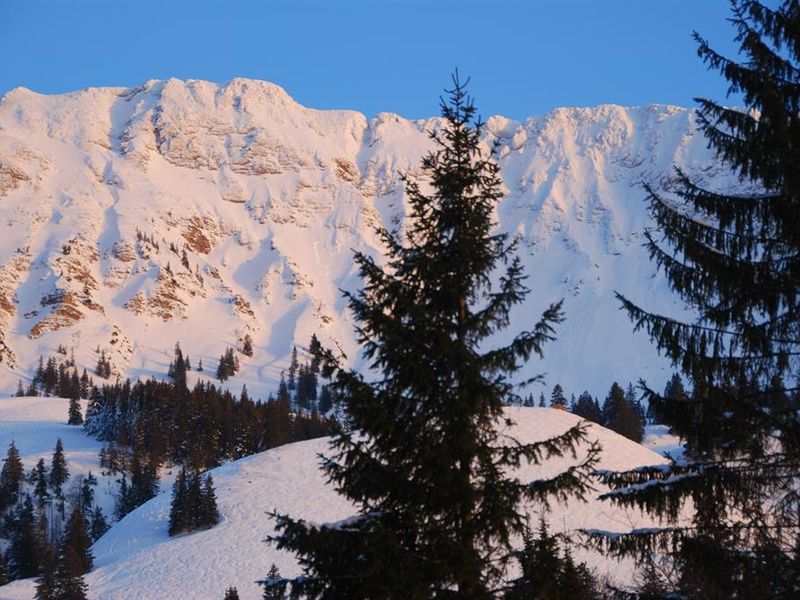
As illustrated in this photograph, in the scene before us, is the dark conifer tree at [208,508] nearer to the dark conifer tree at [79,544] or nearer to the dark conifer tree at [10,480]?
the dark conifer tree at [79,544]

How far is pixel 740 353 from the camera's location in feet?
27.2

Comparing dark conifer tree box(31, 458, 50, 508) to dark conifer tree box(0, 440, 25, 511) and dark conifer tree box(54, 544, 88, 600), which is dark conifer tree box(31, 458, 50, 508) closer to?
dark conifer tree box(0, 440, 25, 511)

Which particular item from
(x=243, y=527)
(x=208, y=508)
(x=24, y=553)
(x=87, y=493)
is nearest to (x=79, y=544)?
(x=208, y=508)

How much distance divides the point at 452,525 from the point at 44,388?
163878 millimetres

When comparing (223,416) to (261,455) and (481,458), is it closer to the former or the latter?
(261,455)

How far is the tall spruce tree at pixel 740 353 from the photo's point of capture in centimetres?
760

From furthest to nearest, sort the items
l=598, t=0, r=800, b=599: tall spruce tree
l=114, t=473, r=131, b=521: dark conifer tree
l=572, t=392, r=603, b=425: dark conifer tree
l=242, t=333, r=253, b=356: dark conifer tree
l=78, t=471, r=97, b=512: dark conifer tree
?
l=242, t=333, r=253, b=356: dark conifer tree, l=572, t=392, r=603, b=425: dark conifer tree, l=78, t=471, r=97, b=512: dark conifer tree, l=114, t=473, r=131, b=521: dark conifer tree, l=598, t=0, r=800, b=599: tall spruce tree

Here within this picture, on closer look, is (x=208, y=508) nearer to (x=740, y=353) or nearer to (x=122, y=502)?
(x=122, y=502)

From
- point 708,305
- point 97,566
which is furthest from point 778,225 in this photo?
point 97,566

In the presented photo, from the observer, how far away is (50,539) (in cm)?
7550

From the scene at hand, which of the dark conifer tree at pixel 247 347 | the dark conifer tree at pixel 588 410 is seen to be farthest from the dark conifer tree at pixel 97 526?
the dark conifer tree at pixel 247 347

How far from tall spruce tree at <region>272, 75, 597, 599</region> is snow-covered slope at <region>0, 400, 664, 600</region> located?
2772 cm

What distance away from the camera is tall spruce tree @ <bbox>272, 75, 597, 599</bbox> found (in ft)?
26.5

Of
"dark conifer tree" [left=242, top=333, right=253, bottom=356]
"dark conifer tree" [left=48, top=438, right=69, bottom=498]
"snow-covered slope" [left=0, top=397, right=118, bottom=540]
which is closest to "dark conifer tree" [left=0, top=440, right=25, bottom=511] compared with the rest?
"dark conifer tree" [left=48, top=438, right=69, bottom=498]
